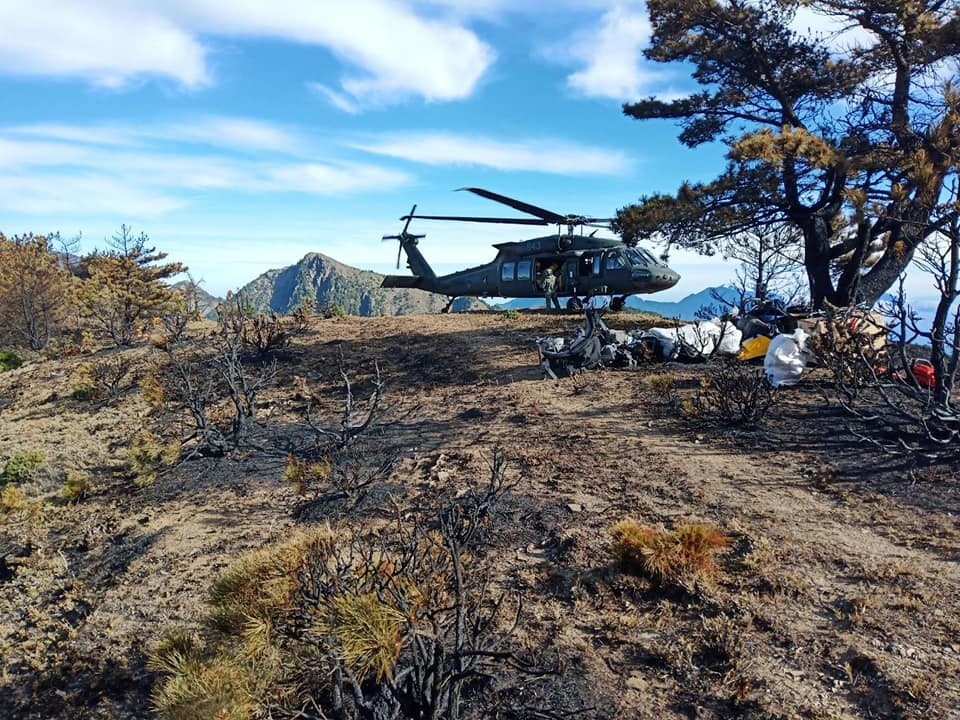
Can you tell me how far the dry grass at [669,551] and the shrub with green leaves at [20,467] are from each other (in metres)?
8.61

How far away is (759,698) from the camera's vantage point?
3.22 metres

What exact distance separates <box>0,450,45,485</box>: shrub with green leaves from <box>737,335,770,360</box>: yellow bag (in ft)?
38.5

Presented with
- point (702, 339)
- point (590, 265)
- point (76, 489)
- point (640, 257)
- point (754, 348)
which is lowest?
point (76, 489)

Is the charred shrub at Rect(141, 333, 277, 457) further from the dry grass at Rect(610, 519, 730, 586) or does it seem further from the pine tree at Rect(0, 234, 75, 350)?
the pine tree at Rect(0, 234, 75, 350)

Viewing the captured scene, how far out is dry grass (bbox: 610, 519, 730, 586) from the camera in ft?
14.3

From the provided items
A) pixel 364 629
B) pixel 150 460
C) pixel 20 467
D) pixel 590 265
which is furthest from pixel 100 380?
pixel 590 265

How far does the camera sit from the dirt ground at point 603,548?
3461 millimetres

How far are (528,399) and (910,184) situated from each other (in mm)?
7728

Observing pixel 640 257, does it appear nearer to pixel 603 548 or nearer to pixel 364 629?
pixel 603 548

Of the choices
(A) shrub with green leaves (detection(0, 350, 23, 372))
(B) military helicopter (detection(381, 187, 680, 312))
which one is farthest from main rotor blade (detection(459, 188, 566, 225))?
(A) shrub with green leaves (detection(0, 350, 23, 372))

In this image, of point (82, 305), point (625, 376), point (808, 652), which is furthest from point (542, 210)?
point (82, 305)

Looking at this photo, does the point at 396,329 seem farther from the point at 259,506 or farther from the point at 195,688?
the point at 195,688

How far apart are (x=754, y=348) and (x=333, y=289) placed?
11693cm

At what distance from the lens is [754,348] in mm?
10219
